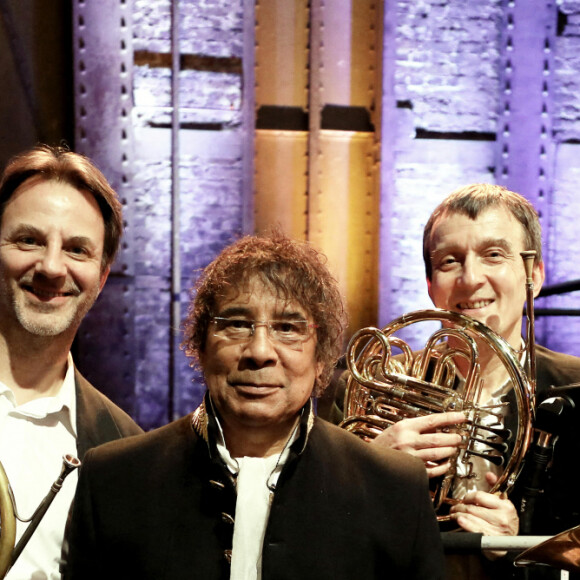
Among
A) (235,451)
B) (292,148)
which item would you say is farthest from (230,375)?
(292,148)

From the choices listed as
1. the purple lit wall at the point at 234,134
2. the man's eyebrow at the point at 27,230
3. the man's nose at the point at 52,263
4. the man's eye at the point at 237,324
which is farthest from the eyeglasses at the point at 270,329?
the purple lit wall at the point at 234,134

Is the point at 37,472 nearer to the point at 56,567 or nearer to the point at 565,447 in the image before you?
the point at 56,567

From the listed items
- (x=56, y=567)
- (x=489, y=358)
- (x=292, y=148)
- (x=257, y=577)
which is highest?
(x=292, y=148)

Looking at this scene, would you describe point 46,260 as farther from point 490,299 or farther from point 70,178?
point 490,299

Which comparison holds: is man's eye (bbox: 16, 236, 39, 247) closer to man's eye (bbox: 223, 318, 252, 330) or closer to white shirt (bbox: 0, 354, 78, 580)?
white shirt (bbox: 0, 354, 78, 580)

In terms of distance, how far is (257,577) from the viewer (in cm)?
188

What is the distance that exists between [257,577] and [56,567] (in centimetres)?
71

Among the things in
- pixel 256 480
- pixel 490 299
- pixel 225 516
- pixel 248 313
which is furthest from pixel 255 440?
pixel 490 299

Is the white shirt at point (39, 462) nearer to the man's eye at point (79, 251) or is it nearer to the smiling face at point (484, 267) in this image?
the man's eye at point (79, 251)

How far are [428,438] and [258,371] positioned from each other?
65cm

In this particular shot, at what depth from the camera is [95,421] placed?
8.30ft

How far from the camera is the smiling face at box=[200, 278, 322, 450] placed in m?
1.92

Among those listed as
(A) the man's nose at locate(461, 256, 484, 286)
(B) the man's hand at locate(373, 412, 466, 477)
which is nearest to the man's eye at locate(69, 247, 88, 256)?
(B) the man's hand at locate(373, 412, 466, 477)

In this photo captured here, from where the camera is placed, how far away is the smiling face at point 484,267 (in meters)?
2.55
